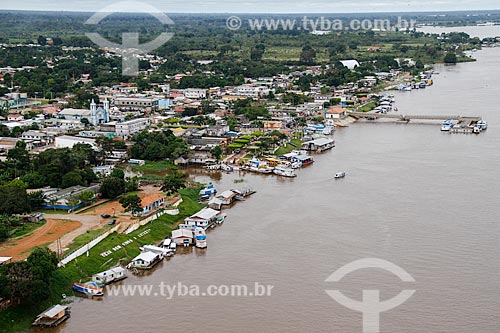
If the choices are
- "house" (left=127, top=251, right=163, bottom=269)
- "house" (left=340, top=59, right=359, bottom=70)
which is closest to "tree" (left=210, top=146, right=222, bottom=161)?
"house" (left=127, top=251, right=163, bottom=269)

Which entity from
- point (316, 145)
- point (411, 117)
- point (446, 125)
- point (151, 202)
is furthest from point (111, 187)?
point (411, 117)

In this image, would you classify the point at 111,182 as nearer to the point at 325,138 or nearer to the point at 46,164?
the point at 46,164

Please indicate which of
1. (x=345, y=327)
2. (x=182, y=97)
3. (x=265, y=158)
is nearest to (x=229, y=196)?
(x=265, y=158)

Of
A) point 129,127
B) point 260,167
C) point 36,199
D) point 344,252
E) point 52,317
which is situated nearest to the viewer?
point 52,317

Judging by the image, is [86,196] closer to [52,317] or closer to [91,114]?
[52,317]

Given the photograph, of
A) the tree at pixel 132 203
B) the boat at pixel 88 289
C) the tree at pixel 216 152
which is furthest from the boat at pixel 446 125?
the boat at pixel 88 289

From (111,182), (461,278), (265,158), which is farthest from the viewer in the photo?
(265,158)

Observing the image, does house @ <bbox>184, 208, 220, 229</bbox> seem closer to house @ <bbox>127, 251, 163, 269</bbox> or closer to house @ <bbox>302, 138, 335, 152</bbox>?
house @ <bbox>127, 251, 163, 269</bbox>
